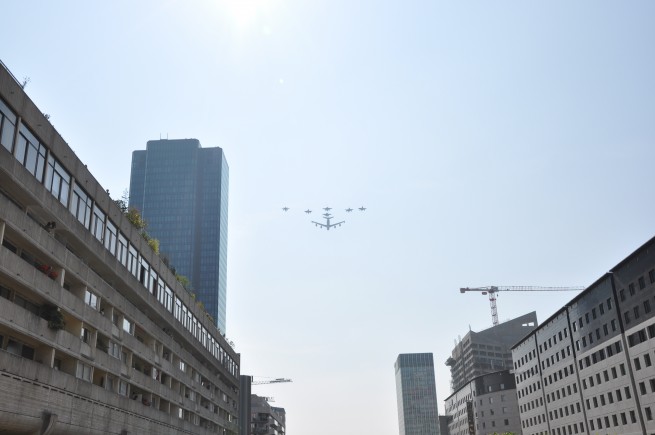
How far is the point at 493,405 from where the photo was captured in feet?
497

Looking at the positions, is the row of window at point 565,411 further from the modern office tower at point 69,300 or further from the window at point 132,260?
the window at point 132,260

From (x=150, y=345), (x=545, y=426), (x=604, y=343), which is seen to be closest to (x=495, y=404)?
(x=545, y=426)

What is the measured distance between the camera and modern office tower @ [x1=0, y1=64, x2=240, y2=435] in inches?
1211

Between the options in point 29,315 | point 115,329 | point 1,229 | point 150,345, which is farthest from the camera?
point 150,345

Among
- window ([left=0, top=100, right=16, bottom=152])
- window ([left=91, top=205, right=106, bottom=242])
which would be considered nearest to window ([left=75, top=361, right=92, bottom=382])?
window ([left=91, top=205, right=106, bottom=242])

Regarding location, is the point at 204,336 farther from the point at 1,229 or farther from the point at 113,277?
the point at 1,229

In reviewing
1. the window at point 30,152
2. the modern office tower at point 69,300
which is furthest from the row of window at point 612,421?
the window at point 30,152

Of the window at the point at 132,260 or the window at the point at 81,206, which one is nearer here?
the window at the point at 81,206

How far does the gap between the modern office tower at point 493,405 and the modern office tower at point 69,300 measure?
360 feet

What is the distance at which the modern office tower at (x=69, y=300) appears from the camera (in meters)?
30.8

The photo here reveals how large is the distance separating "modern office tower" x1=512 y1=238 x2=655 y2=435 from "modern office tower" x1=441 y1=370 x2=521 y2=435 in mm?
35547

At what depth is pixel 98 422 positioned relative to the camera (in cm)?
4000

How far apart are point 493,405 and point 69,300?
135 meters

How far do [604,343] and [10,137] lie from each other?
243 feet
